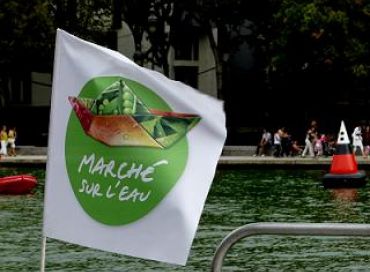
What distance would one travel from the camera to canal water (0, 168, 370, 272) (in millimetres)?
12875

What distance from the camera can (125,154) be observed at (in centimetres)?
616

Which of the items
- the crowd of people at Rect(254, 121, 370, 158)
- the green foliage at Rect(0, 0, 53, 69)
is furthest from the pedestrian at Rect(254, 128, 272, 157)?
the green foliage at Rect(0, 0, 53, 69)

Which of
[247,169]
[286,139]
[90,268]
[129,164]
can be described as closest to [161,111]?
[129,164]

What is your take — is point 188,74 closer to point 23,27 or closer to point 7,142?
point 23,27

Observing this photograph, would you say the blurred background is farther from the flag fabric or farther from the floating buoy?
the flag fabric

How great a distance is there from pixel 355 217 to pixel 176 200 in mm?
12668

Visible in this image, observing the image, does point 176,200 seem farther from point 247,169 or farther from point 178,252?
point 247,169

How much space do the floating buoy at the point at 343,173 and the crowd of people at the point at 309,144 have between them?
1868 cm

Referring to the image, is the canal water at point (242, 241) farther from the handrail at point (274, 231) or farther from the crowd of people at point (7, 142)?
the crowd of people at point (7, 142)

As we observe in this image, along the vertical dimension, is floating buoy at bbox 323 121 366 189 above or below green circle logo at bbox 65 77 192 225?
below

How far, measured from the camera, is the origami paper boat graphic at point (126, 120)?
608cm

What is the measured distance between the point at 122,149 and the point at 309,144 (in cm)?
3953

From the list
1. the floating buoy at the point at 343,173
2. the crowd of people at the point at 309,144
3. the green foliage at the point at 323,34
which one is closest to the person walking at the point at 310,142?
the crowd of people at the point at 309,144

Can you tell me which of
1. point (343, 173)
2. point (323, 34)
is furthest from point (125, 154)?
point (323, 34)
